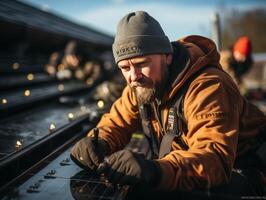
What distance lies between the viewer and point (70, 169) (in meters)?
2.55

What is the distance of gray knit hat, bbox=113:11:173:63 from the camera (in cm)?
233

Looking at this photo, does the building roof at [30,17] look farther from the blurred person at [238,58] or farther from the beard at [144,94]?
the blurred person at [238,58]

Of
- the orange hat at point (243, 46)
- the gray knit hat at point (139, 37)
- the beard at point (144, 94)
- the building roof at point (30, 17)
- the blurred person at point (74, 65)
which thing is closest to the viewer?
the gray knit hat at point (139, 37)

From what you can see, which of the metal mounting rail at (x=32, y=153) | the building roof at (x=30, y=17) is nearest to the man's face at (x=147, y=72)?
the metal mounting rail at (x=32, y=153)

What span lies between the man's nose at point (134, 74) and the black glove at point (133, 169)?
1.93ft

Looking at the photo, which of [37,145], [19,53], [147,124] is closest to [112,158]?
[147,124]

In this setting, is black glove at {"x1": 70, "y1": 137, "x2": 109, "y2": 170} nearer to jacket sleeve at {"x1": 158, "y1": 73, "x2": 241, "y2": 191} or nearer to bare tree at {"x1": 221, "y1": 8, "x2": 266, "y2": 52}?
jacket sleeve at {"x1": 158, "y1": 73, "x2": 241, "y2": 191}

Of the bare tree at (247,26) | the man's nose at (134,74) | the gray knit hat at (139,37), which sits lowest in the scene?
the bare tree at (247,26)

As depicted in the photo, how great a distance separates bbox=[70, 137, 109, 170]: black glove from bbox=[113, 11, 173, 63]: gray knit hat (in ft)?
2.04

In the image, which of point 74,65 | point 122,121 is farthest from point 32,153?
point 74,65

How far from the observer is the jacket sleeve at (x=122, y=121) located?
2770 mm

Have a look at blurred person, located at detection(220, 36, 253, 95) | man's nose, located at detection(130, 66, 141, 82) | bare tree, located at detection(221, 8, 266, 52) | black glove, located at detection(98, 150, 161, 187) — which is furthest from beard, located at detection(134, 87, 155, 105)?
bare tree, located at detection(221, 8, 266, 52)

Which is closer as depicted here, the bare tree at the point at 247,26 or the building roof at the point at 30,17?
the building roof at the point at 30,17

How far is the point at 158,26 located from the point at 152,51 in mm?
269
